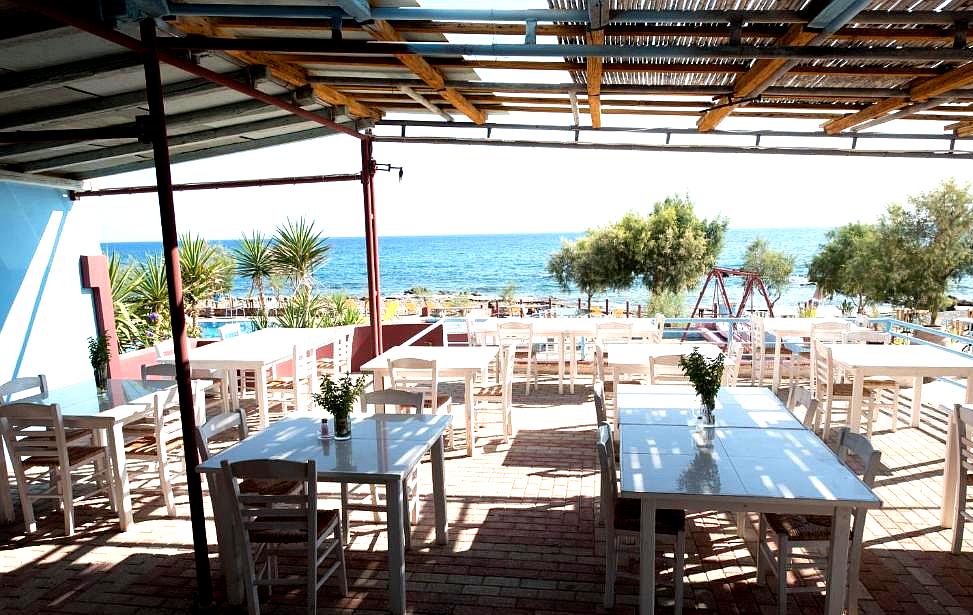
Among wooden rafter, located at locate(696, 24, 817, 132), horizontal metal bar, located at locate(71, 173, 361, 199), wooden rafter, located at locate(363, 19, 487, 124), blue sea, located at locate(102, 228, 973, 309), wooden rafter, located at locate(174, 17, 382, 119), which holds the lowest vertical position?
blue sea, located at locate(102, 228, 973, 309)

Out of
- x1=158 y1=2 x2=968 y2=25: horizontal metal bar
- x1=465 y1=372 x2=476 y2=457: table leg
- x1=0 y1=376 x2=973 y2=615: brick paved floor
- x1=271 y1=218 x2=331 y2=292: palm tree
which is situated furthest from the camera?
x1=271 y1=218 x2=331 y2=292: palm tree

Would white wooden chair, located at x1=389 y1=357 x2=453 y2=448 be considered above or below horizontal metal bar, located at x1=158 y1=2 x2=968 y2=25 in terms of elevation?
below

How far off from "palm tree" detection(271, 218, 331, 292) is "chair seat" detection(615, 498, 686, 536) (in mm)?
8793

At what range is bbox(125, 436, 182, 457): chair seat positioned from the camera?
14.3 feet

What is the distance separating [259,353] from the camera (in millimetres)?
5961

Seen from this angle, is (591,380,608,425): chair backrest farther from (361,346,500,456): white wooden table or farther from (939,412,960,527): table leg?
(939,412,960,527): table leg

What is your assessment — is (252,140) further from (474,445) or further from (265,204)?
(265,204)

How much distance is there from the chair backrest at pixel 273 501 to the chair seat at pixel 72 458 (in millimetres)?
1950

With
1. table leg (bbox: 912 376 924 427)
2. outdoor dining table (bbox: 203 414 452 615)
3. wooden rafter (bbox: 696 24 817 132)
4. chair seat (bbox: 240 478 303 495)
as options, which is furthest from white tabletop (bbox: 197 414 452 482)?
table leg (bbox: 912 376 924 427)

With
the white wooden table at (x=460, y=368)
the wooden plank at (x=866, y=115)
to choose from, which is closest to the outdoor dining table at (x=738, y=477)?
the white wooden table at (x=460, y=368)

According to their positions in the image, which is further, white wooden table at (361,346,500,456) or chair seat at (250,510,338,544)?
white wooden table at (361,346,500,456)

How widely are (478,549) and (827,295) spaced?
117 feet

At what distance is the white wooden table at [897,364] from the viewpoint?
4855 millimetres

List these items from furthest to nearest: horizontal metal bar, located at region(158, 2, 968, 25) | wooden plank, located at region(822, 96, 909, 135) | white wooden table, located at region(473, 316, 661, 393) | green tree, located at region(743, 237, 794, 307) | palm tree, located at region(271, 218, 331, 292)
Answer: green tree, located at region(743, 237, 794, 307) < palm tree, located at region(271, 218, 331, 292) < white wooden table, located at region(473, 316, 661, 393) < wooden plank, located at region(822, 96, 909, 135) < horizontal metal bar, located at region(158, 2, 968, 25)
